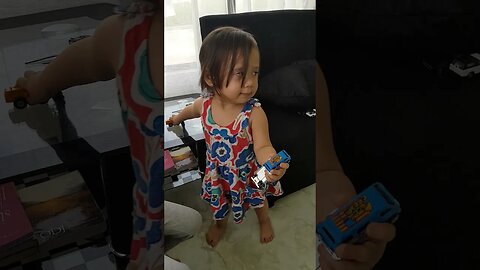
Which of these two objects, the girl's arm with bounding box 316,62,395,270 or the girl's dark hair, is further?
the girl's arm with bounding box 316,62,395,270

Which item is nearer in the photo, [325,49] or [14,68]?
[14,68]

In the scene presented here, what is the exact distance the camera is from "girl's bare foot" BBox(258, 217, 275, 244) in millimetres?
605

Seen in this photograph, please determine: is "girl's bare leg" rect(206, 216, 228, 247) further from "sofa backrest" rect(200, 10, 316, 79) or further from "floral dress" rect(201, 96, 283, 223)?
"sofa backrest" rect(200, 10, 316, 79)

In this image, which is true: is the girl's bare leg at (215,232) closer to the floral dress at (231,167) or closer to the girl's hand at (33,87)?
the floral dress at (231,167)

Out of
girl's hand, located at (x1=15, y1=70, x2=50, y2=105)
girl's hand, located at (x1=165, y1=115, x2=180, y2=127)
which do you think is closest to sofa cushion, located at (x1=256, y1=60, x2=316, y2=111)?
girl's hand, located at (x1=165, y1=115, x2=180, y2=127)

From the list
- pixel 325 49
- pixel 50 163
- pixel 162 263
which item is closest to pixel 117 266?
pixel 162 263

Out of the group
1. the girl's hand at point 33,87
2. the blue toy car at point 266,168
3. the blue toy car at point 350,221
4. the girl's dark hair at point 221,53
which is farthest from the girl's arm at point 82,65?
the blue toy car at point 350,221

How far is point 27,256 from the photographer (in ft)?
1.81

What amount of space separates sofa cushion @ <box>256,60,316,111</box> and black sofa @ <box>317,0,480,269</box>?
1.1 inches

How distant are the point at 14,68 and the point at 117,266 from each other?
0.29 m

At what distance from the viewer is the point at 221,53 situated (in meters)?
0.54

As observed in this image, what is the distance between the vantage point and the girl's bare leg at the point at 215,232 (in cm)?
59

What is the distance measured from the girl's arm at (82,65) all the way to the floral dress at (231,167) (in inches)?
4.9

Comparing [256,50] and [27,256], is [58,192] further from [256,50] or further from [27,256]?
[256,50]
